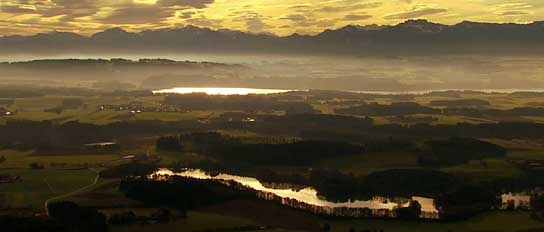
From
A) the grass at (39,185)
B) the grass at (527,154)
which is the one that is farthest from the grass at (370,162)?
the grass at (39,185)

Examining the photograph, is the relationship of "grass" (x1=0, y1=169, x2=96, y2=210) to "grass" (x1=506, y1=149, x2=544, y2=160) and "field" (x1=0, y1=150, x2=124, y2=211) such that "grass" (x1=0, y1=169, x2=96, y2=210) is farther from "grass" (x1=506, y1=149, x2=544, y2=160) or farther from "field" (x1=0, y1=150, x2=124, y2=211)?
"grass" (x1=506, y1=149, x2=544, y2=160)

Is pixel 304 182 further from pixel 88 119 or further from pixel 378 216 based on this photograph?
pixel 88 119

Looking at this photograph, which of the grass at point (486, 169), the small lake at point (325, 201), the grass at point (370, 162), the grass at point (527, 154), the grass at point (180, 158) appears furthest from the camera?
the grass at point (527, 154)

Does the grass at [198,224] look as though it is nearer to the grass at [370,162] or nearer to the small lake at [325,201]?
the small lake at [325,201]

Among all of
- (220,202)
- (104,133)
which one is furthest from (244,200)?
(104,133)

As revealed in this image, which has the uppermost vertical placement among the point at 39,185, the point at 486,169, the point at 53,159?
the point at 486,169

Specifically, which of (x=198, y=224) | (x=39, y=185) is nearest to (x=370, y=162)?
(x=198, y=224)

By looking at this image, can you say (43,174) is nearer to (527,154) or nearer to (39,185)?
(39,185)
